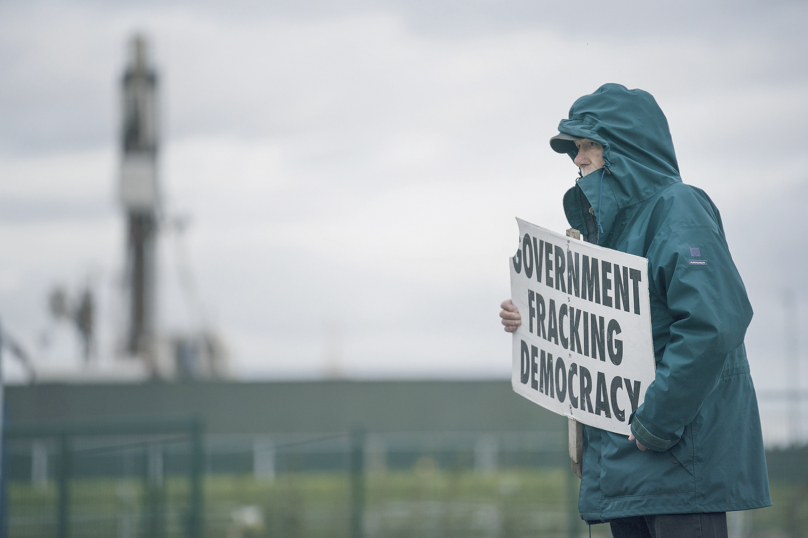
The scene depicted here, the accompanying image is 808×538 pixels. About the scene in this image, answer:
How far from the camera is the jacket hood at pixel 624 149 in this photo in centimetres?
281

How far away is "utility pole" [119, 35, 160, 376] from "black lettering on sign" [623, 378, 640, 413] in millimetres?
26897

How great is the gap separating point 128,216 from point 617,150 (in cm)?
2703

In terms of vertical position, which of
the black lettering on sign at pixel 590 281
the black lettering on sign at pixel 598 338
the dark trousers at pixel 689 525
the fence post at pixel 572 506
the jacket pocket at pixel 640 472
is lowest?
the fence post at pixel 572 506

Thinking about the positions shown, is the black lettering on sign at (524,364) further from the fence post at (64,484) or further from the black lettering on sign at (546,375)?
the fence post at (64,484)

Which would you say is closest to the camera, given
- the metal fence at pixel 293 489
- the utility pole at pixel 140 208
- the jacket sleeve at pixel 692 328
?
the jacket sleeve at pixel 692 328

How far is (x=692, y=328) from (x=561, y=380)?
0.69 metres

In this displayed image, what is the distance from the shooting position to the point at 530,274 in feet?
10.5

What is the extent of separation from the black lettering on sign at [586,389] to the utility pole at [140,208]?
26683mm

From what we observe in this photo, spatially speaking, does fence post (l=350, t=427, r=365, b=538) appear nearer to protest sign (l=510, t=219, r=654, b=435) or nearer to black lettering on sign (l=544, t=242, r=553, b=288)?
protest sign (l=510, t=219, r=654, b=435)

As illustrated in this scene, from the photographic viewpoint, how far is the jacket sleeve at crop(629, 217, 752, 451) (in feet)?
8.00

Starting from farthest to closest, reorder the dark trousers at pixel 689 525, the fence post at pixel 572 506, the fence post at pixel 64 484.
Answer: the fence post at pixel 572 506
the fence post at pixel 64 484
the dark trousers at pixel 689 525

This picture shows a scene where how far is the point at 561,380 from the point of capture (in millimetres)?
3062

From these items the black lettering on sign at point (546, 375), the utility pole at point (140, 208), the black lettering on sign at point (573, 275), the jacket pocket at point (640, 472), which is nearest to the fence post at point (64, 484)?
the black lettering on sign at point (546, 375)

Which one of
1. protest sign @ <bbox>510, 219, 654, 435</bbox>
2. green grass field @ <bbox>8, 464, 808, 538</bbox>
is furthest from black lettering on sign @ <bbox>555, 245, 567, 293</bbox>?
green grass field @ <bbox>8, 464, 808, 538</bbox>
